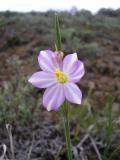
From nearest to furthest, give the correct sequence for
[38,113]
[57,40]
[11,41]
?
[57,40] → [38,113] → [11,41]

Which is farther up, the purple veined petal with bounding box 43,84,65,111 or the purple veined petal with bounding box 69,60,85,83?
the purple veined petal with bounding box 69,60,85,83

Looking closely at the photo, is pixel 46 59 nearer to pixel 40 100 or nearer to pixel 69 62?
pixel 69 62

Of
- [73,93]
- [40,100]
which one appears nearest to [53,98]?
[73,93]

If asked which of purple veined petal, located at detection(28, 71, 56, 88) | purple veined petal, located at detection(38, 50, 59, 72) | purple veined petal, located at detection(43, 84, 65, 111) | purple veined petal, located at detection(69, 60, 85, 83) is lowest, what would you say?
purple veined petal, located at detection(43, 84, 65, 111)

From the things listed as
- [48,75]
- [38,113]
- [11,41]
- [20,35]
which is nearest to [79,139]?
[38,113]

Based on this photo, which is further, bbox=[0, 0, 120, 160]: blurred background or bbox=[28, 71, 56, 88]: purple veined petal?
bbox=[0, 0, 120, 160]: blurred background

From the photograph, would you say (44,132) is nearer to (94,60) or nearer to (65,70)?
(65,70)
